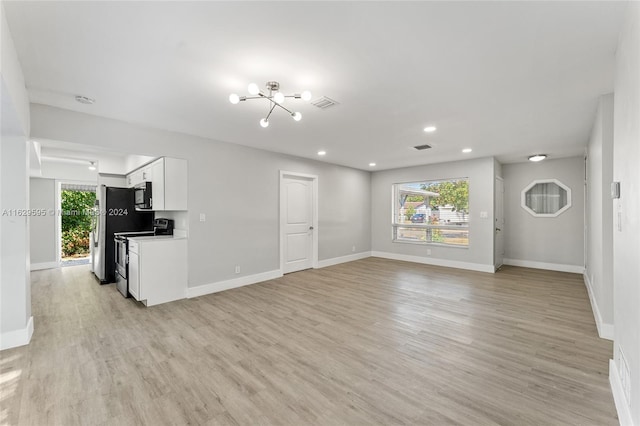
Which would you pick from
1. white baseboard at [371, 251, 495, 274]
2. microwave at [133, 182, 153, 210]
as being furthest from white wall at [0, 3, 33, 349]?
white baseboard at [371, 251, 495, 274]

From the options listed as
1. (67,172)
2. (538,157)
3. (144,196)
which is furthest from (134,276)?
(538,157)

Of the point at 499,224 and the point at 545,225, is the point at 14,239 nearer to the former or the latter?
the point at 499,224

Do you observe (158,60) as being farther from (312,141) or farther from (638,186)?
(638,186)

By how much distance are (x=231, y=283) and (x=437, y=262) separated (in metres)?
4.93

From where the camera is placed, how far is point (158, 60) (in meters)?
2.23

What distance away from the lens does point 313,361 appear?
248 cm

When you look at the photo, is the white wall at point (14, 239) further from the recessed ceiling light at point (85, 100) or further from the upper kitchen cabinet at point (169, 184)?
the upper kitchen cabinet at point (169, 184)

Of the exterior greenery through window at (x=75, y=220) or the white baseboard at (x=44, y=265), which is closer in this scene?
the white baseboard at (x=44, y=265)

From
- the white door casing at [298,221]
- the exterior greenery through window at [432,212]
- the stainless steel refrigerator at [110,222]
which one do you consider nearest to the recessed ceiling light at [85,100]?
the stainless steel refrigerator at [110,222]

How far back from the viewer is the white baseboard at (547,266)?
5.93 meters

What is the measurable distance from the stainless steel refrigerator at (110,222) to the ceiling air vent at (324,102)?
15.0 ft

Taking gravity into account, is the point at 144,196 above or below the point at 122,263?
above

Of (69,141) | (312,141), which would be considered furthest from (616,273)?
(69,141)

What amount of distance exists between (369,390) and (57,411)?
2.18m
